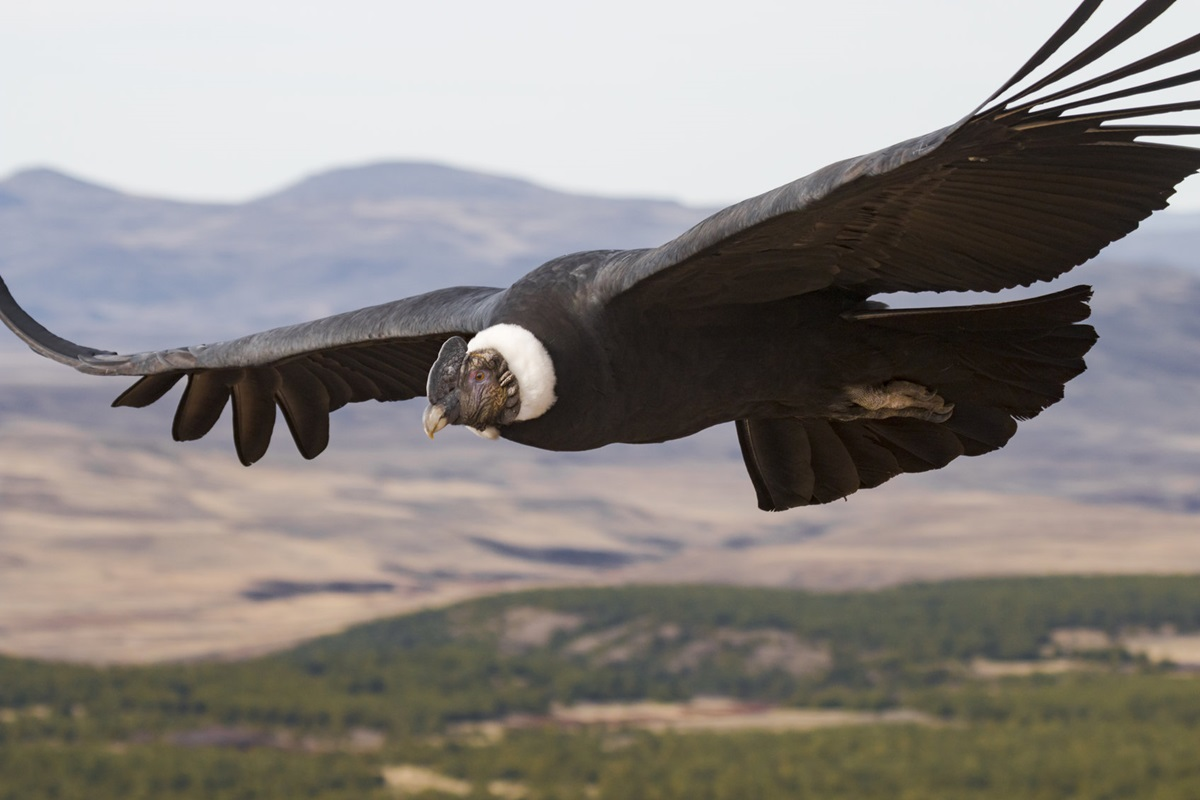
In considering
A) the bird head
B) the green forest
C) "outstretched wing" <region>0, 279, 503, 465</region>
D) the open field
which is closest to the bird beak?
the bird head

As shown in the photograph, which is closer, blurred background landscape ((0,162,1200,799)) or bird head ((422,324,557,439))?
bird head ((422,324,557,439))

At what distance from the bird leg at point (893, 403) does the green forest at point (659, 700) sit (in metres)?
9.94

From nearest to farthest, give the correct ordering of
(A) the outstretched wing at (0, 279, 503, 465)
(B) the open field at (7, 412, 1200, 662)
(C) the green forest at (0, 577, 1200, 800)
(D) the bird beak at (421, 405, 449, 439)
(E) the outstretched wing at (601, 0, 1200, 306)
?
(E) the outstretched wing at (601, 0, 1200, 306)
(D) the bird beak at (421, 405, 449, 439)
(A) the outstretched wing at (0, 279, 503, 465)
(C) the green forest at (0, 577, 1200, 800)
(B) the open field at (7, 412, 1200, 662)

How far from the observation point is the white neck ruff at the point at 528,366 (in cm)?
541

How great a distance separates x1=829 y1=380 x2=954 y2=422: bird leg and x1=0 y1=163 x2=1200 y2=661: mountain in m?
26.9

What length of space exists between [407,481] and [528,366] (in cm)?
5168

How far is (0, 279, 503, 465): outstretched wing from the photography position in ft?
21.1

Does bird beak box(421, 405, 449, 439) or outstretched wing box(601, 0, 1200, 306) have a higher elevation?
outstretched wing box(601, 0, 1200, 306)

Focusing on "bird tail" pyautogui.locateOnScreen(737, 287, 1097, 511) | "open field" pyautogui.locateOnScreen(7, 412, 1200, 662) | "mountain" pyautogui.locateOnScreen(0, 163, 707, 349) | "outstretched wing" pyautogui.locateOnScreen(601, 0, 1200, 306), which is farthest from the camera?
"mountain" pyautogui.locateOnScreen(0, 163, 707, 349)

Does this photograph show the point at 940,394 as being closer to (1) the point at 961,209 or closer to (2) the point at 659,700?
(1) the point at 961,209

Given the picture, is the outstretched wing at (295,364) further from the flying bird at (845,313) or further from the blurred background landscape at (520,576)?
the blurred background landscape at (520,576)

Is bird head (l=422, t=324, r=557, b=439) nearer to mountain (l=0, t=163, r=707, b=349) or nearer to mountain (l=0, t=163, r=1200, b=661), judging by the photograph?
mountain (l=0, t=163, r=1200, b=661)

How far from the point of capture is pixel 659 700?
22500 mm

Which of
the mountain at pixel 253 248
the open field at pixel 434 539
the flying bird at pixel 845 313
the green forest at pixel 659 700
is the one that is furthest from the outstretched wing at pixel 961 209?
the mountain at pixel 253 248
